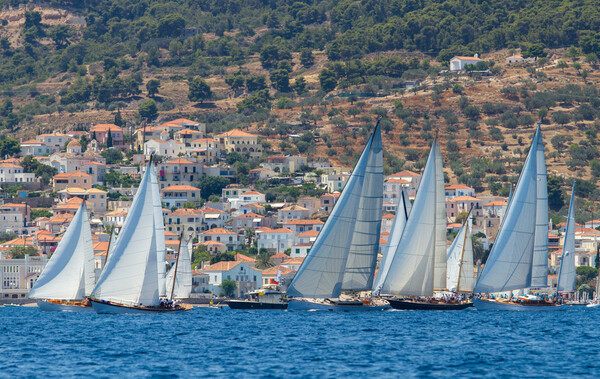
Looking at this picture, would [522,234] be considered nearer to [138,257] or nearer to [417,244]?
[417,244]

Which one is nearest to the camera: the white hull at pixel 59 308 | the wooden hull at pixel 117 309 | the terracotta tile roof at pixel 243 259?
the wooden hull at pixel 117 309

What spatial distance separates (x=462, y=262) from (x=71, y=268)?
838 inches

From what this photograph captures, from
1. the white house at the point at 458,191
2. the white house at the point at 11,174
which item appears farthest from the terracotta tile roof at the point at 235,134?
the white house at the point at 458,191

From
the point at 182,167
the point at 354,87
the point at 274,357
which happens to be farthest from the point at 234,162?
the point at 274,357

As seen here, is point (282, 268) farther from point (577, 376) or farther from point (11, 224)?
point (577, 376)

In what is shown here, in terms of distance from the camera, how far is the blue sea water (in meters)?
36.7

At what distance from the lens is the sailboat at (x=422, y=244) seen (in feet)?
189

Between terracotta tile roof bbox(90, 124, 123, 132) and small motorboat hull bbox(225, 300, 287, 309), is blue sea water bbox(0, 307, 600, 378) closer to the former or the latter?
small motorboat hull bbox(225, 300, 287, 309)

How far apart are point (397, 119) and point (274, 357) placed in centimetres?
12379

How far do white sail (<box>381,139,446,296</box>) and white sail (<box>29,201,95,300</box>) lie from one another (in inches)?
667

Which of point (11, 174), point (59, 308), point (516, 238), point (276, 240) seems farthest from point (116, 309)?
point (11, 174)

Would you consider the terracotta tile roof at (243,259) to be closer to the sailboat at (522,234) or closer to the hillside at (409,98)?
the hillside at (409,98)

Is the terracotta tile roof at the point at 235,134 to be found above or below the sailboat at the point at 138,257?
above

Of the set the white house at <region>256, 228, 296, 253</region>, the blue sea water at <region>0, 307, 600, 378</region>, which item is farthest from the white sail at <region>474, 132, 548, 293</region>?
the white house at <region>256, 228, 296, 253</region>
